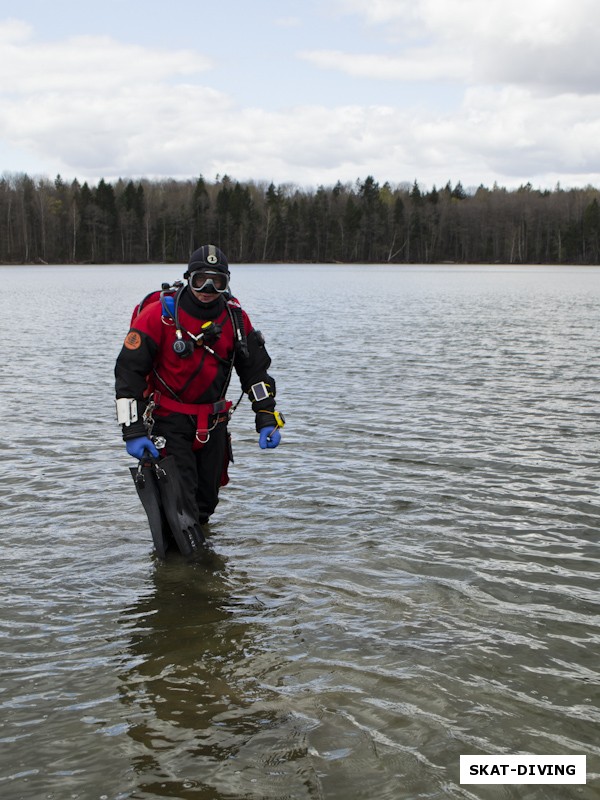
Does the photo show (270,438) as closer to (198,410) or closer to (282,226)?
(198,410)

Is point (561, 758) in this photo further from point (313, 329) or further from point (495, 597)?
point (313, 329)

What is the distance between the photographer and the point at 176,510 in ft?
21.9

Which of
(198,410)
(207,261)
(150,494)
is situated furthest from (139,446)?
(207,261)

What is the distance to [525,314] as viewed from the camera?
1389 inches

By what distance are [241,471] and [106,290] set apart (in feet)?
150

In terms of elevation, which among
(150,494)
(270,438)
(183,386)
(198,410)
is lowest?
(150,494)

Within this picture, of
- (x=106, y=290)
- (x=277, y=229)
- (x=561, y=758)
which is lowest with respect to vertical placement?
(x=561, y=758)

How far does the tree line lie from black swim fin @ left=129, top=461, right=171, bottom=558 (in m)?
124

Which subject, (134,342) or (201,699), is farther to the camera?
(134,342)

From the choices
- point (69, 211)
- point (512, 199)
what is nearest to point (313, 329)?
point (69, 211)

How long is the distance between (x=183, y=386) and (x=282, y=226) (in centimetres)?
13462

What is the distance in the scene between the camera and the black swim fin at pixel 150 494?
21.5ft

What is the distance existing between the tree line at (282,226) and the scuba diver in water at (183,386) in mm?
123773

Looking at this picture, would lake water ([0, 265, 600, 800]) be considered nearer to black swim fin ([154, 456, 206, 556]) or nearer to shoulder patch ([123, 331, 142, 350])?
black swim fin ([154, 456, 206, 556])
